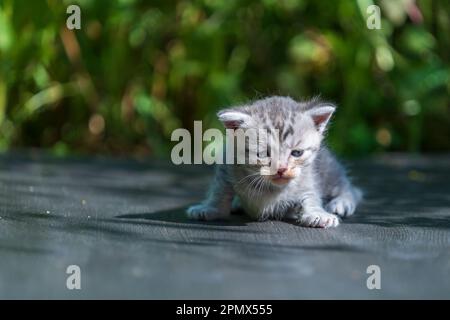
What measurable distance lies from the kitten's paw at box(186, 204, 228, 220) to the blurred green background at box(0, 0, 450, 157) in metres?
2.12

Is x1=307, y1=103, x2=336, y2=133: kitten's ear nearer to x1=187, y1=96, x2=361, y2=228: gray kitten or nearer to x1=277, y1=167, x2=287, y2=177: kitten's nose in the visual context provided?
x1=187, y1=96, x2=361, y2=228: gray kitten

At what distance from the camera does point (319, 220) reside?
6.64 feet

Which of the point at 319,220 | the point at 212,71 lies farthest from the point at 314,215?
the point at 212,71

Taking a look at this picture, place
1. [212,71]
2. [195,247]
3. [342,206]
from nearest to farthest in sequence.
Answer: [195,247], [342,206], [212,71]

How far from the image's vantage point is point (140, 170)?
11.3 ft

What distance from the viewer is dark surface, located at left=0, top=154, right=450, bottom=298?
1.38 m

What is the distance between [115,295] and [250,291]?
0.27 metres

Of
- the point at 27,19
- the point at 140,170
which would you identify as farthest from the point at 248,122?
the point at 27,19

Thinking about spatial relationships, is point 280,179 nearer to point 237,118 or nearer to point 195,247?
point 237,118

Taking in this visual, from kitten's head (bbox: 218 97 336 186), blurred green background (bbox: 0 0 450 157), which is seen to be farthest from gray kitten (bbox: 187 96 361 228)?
blurred green background (bbox: 0 0 450 157)

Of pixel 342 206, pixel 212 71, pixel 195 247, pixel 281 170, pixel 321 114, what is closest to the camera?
pixel 195 247

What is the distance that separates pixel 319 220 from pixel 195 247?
48 centimetres

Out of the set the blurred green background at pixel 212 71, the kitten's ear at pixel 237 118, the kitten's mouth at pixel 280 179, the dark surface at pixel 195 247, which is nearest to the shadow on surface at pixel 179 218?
the dark surface at pixel 195 247

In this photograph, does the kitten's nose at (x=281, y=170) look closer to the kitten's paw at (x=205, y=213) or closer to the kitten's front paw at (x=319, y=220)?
the kitten's front paw at (x=319, y=220)
